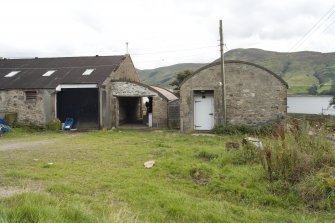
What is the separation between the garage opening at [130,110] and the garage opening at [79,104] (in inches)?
81.0

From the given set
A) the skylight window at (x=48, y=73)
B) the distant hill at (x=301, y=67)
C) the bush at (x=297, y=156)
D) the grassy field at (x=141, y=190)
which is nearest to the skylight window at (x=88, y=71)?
the skylight window at (x=48, y=73)

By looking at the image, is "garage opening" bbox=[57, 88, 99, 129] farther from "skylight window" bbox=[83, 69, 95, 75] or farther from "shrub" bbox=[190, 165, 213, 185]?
"shrub" bbox=[190, 165, 213, 185]

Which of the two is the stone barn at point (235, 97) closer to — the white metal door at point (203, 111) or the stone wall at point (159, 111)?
the white metal door at point (203, 111)

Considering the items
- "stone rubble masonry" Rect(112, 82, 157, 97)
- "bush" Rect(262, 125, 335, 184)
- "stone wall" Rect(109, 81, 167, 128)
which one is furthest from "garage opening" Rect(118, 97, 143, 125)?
"bush" Rect(262, 125, 335, 184)

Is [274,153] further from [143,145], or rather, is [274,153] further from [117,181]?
[143,145]

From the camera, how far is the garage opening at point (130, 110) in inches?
1049

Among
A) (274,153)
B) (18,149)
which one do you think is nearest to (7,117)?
(18,149)

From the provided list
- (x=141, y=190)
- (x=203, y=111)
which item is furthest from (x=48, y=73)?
(x=141, y=190)

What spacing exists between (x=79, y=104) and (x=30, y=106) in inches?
181

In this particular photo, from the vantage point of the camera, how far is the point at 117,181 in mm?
8070

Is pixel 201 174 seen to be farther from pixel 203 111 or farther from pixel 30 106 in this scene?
pixel 30 106

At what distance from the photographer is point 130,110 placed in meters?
29.7

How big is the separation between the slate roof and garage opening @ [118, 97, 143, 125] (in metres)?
3.32

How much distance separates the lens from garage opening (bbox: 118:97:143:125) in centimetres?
2665
